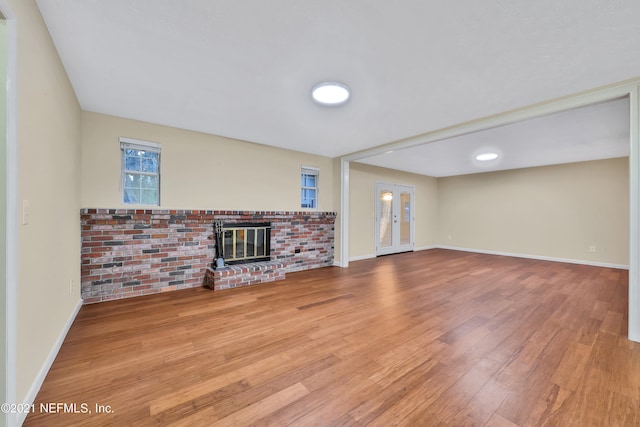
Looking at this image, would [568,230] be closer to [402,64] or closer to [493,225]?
[493,225]

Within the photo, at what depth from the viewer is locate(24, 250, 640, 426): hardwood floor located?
146cm

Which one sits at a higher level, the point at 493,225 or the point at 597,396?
the point at 493,225

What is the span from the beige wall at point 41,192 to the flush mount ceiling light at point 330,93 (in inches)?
79.9

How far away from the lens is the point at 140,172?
3568 mm

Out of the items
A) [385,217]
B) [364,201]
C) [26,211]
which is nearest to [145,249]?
[26,211]

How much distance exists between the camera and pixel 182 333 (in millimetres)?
2385

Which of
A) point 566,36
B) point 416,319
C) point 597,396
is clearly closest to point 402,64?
point 566,36

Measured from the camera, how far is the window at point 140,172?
3465 millimetres

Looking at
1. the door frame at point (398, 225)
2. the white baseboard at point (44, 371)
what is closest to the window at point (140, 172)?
the white baseboard at point (44, 371)

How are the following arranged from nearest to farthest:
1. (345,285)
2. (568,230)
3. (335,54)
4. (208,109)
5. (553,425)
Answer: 1. (553,425)
2. (335,54)
3. (208,109)
4. (345,285)
5. (568,230)

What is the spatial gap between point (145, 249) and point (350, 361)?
3.18 meters

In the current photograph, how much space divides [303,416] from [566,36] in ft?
10.1

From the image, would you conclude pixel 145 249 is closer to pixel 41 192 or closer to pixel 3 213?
pixel 41 192

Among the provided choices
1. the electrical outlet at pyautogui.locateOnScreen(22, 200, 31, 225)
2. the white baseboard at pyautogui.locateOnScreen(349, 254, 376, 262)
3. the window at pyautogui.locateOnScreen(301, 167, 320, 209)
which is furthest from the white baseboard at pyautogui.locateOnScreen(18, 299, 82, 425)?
the white baseboard at pyautogui.locateOnScreen(349, 254, 376, 262)
